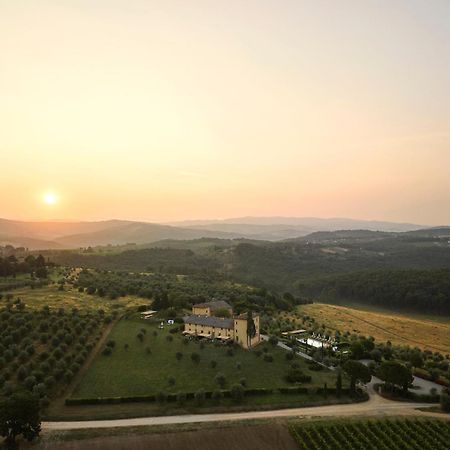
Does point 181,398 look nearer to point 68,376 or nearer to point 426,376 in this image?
point 68,376

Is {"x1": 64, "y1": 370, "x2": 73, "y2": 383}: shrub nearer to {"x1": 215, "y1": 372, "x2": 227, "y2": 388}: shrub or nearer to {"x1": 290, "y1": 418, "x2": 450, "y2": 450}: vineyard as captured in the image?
{"x1": 215, "y1": 372, "x2": 227, "y2": 388}: shrub

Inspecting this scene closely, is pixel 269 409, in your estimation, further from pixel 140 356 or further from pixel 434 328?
pixel 434 328

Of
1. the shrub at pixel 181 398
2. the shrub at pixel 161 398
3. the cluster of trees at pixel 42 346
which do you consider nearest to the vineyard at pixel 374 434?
the shrub at pixel 181 398

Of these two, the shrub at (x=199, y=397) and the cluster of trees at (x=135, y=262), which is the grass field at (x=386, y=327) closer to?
the shrub at (x=199, y=397)

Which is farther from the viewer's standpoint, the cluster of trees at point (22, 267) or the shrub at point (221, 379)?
the cluster of trees at point (22, 267)

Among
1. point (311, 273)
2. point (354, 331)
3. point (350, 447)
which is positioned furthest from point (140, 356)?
point (311, 273)

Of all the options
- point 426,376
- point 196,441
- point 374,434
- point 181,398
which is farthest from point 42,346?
point 426,376
